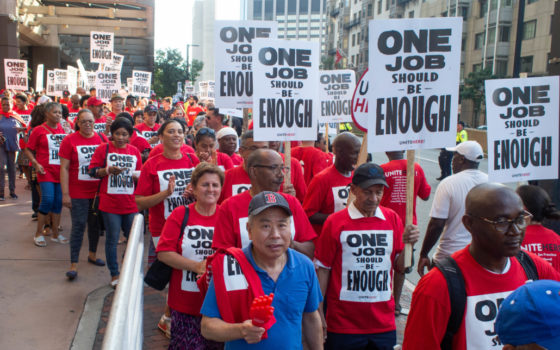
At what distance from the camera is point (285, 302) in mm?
2752

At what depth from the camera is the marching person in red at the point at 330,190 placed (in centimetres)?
487

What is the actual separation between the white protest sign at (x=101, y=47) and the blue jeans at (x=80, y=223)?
943 cm

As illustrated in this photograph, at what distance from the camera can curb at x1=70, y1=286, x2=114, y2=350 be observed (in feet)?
16.3

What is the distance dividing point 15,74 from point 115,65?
2.88 metres

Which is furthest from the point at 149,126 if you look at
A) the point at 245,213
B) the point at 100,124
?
the point at 245,213

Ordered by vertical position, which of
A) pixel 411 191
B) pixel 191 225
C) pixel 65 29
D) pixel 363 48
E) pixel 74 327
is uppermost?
pixel 363 48

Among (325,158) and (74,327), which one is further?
(325,158)

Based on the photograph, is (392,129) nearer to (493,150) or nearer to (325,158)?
(493,150)

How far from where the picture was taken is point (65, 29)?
26875 mm

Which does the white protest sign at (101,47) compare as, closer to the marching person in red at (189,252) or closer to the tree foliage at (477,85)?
the marching person in red at (189,252)

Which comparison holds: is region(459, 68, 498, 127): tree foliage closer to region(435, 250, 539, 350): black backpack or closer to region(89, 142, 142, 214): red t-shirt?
region(89, 142, 142, 214): red t-shirt

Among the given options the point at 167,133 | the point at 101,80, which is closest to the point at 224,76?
the point at 167,133

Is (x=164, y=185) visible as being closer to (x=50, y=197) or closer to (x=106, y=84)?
(x=50, y=197)

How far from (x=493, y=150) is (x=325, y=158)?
2.75 m
